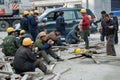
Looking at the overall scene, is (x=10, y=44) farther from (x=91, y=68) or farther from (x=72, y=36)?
(x=72, y=36)

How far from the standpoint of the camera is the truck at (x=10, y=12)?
36831 mm

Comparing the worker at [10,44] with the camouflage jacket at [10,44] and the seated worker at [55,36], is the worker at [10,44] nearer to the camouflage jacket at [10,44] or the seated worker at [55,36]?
the camouflage jacket at [10,44]

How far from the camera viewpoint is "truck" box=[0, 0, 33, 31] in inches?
1450

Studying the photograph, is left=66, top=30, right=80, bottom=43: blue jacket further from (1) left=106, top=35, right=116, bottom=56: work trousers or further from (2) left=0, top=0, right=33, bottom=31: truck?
(2) left=0, top=0, right=33, bottom=31: truck

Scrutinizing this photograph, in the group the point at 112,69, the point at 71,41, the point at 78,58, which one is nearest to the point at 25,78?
the point at 112,69

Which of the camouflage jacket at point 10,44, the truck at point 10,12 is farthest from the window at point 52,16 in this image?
the truck at point 10,12

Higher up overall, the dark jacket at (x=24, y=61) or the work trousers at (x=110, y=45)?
the dark jacket at (x=24, y=61)

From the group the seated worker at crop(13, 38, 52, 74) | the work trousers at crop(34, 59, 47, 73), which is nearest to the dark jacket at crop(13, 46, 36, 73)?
the seated worker at crop(13, 38, 52, 74)

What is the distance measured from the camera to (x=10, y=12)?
122ft

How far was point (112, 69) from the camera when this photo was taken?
1269 centimetres

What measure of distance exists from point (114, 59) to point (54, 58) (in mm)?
2206

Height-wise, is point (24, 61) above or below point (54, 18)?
above

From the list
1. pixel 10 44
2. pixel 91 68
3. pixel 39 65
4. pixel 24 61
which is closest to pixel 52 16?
pixel 10 44

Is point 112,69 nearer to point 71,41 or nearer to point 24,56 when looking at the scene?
point 24,56
